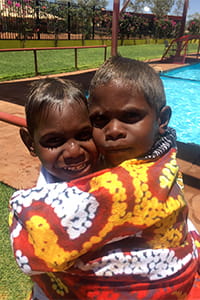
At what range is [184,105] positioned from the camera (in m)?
10.6

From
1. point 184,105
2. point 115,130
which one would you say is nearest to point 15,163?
point 115,130

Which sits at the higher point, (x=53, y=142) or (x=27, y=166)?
(x=53, y=142)

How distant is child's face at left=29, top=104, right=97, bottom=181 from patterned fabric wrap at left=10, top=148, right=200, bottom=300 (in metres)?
0.29

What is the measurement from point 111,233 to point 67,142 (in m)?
0.49

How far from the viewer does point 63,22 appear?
22.1 m

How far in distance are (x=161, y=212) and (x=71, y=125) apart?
1.77ft

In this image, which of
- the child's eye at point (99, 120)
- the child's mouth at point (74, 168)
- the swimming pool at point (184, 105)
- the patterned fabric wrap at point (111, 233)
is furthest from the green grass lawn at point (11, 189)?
the swimming pool at point (184, 105)

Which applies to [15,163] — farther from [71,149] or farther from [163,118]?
[163,118]

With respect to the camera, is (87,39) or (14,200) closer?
(14,200)

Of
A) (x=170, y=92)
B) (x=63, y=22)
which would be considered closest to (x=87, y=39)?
(x=63, y=22)

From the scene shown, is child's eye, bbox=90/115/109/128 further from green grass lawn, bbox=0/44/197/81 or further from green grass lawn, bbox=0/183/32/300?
green grass lawn, bbox=0/44/197/81

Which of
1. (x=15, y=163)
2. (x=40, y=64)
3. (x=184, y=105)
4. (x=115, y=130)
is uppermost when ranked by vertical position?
(x=115, y=130)

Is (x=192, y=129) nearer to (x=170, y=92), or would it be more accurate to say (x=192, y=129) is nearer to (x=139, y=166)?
(x=170, y=92)

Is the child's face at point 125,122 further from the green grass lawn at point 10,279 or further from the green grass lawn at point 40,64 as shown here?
the green grass lawn at point 40,64
